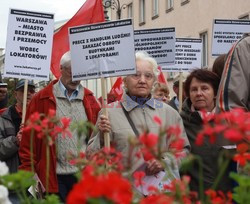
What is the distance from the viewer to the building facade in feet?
99.3

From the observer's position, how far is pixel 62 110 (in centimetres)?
705

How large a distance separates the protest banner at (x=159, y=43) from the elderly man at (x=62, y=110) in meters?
2.27

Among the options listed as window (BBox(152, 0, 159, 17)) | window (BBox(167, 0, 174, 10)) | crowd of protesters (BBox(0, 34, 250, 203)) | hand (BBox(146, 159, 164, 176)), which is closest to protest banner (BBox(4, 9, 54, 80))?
crowd of protesters (BBox(0, 34, 250, 203))

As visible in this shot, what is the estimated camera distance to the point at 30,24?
8906 millimetres

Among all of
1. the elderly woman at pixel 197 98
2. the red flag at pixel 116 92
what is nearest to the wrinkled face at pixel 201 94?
the elderly woman at pixel 197 98

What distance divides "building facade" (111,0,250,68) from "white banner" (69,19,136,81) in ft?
66.5

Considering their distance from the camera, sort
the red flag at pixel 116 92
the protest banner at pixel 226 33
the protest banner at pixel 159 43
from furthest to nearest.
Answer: the red flag at pixel 116 92 → the protest banner at pixel 226 33 → the protest banner at pixel 159 43

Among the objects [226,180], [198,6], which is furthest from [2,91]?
[198,6]

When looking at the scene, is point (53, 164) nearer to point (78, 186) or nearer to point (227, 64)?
point (227, 64)

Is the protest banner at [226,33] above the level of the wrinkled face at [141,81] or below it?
above

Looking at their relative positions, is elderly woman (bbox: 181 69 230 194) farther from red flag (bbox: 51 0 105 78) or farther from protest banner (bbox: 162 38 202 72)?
protest banner (bbox: 162 38 202 72)

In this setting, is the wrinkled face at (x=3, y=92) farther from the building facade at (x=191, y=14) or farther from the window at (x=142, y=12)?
the window at (x=142, y=12)

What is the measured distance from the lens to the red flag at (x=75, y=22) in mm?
10922

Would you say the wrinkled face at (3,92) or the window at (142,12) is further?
the window at (142,12)
